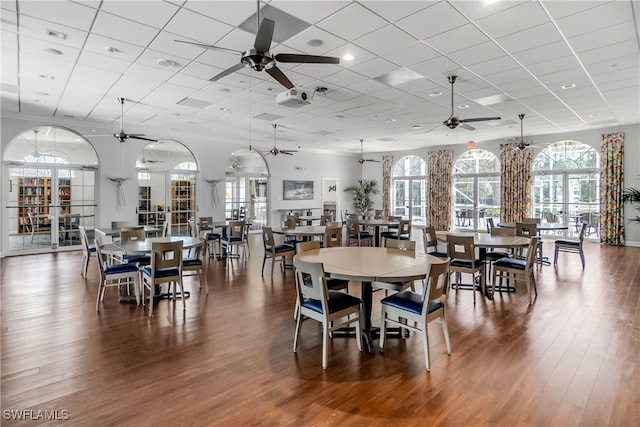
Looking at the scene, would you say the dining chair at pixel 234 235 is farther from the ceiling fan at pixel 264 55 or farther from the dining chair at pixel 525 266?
the dining chair at pixel 525 266

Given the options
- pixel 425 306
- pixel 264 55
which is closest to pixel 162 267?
pixel 264 55

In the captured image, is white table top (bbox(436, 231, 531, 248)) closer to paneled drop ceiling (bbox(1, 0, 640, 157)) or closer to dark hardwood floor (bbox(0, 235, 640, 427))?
dark hardwood floor (bbox(0, 235, 640, 427))

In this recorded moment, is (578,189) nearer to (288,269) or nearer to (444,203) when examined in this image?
(444,203)

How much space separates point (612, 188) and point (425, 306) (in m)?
10.7

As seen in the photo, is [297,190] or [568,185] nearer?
[568,185]

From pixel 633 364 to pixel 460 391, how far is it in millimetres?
1759

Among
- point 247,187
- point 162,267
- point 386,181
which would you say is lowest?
point 162,267

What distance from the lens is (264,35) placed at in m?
3.13

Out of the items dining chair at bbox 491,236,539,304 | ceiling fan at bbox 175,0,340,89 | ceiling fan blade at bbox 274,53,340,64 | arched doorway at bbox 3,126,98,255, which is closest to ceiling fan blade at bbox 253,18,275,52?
ceiling fan at bbox 175,0,340,89

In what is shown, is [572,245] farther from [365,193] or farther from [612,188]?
[365,193]

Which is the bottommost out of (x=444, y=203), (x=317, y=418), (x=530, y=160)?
(x=317, y=418)

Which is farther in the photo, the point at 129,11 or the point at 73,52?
the point at 73,52

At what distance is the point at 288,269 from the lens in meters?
7.14

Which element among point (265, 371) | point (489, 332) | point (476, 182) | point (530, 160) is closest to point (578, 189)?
point (530, 160)
